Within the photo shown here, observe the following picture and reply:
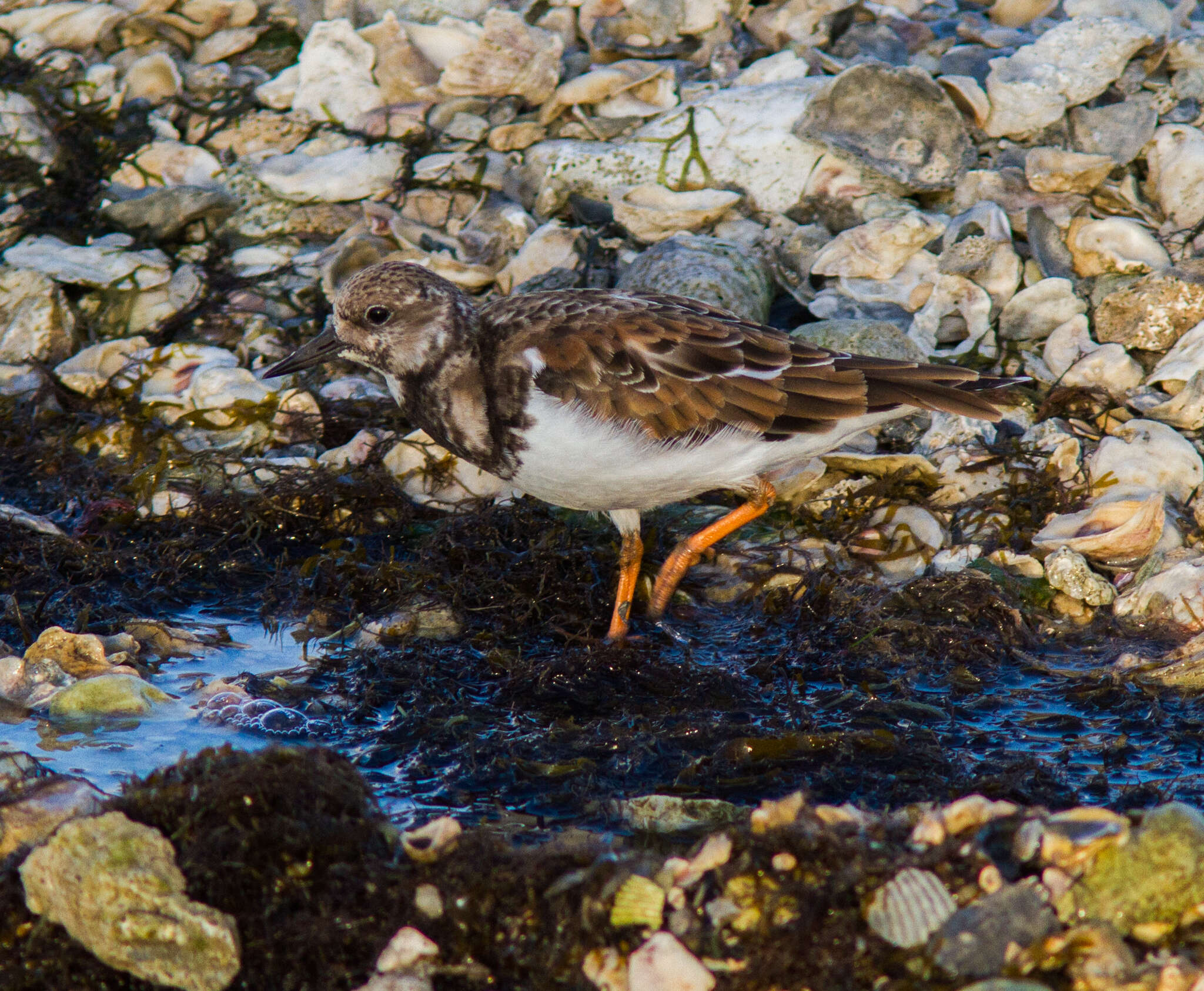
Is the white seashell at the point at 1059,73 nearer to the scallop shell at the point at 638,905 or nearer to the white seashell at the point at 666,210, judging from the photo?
the white seashell at the point at 666,210

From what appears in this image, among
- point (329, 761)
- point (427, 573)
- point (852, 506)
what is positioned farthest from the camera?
point (852, 506)

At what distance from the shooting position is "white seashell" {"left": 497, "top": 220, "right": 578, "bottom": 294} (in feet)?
21.2

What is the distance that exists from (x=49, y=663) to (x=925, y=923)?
3121 millimetres

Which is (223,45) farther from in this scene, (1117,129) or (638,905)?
(638,905)

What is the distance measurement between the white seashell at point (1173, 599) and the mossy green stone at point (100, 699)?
12.1ft

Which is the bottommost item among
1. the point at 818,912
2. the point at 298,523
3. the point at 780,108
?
the point at 298,523

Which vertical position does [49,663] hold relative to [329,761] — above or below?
below

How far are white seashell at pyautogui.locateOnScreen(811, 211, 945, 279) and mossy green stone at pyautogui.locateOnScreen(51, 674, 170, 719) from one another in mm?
3915

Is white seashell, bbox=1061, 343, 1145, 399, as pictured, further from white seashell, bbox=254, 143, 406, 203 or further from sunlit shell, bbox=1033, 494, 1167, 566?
white seashell, bbox=254, 143, 406, 203

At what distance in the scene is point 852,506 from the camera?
537cm

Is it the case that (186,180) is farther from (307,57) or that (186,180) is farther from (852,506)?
(852,506)

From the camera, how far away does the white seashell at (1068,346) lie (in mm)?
5797

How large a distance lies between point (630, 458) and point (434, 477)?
1.51 metres

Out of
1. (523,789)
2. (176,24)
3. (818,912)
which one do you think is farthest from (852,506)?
(176,24)
